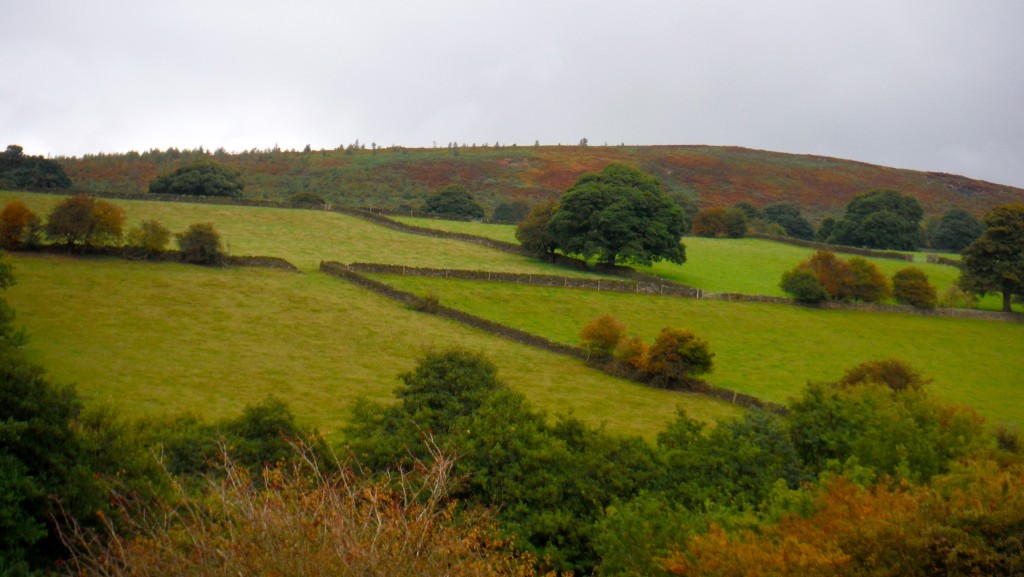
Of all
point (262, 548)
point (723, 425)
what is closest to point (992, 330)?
point (723, 425)

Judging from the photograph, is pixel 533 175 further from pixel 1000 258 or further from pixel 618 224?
pixel 1000 258

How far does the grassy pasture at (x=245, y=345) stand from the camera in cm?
2912

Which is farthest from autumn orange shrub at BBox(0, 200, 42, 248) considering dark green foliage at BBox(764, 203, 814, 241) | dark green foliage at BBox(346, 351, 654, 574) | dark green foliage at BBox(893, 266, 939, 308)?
dark green foliage at BBox(764, 203, 814, 241)

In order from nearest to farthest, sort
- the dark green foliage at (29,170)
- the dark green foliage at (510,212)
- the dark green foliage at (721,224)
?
the dark green foliage at (29,170) → the dark green foliage at (721,224) → the dark green foliage at (510,212)

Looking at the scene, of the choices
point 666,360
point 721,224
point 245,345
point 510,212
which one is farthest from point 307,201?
point 666,360

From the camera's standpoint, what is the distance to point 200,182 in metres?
75.2

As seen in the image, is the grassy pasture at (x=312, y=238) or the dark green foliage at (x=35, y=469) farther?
the grassy pasture at (x=312, y=238)

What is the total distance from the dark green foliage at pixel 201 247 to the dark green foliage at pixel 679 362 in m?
25.8

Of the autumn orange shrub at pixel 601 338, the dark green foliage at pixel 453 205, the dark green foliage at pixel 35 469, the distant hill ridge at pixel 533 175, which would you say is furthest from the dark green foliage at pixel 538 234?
the dark green foliage at pixel 35 469

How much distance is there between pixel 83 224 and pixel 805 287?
42410 mm

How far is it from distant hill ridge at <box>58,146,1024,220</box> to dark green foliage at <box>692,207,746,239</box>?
24.0 metres

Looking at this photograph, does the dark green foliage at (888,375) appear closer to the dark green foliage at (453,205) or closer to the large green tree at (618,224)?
the large green tree at (618,224)

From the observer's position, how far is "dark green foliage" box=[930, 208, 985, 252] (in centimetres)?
9094

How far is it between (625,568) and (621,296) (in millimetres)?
36598
